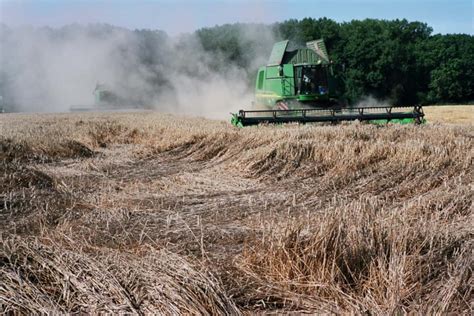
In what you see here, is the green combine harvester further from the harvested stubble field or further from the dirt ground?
the harvested stubble field

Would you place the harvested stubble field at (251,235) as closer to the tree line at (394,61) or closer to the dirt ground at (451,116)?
the dirt ground at (451,116)

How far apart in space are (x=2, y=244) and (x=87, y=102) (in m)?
36.2

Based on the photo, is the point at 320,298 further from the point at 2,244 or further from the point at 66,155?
the point at 66,155

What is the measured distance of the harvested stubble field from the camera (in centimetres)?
284

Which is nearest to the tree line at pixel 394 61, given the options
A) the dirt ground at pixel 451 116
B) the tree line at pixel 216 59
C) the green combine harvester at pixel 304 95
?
the tree line at pixel 216 59

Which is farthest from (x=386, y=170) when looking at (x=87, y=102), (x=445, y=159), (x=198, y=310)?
(x=87, y=102)

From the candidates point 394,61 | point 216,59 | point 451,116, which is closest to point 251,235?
point 451,116

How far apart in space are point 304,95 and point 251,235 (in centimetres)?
1277

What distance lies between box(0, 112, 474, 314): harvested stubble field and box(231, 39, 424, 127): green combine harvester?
5484mm

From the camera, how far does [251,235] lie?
12.8 feet

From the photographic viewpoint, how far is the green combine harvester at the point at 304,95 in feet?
44.8

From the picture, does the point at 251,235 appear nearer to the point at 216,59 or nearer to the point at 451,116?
the point at 451,116

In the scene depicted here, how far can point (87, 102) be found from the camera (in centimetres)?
3800

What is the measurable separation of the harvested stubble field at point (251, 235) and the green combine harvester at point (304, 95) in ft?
18.0
